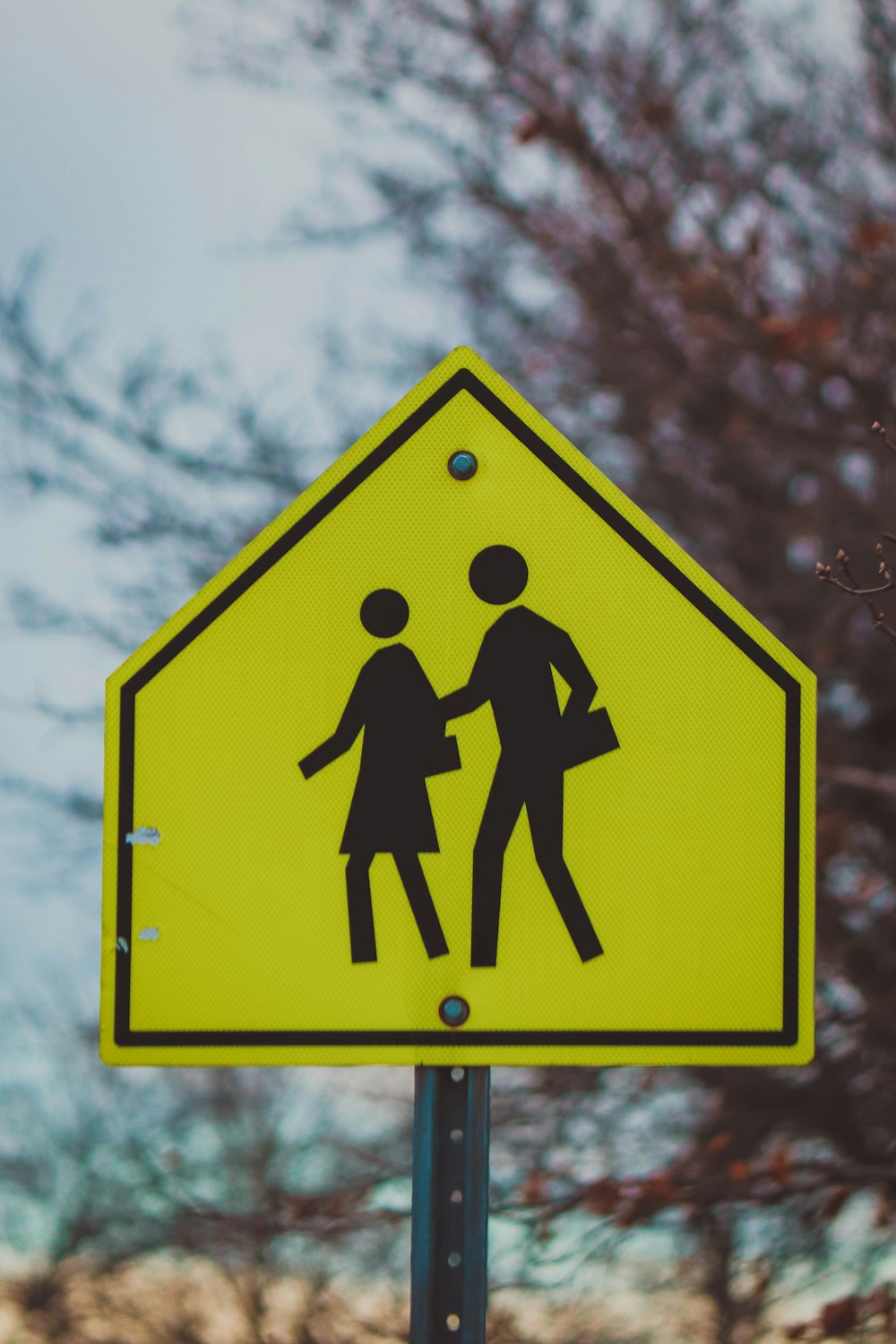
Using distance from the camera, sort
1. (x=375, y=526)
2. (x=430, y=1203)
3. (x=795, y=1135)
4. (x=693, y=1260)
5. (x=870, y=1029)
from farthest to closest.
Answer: (x=795, y=1135)
(x=870, y=1029)
(x=693, y=1260)
(x=375, y=526)
(x=430, y=1203)

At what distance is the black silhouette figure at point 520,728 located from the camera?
1767 mm

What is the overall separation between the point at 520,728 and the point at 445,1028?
14.2 inches

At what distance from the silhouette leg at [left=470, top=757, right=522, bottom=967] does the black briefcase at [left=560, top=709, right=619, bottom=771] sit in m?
0.09

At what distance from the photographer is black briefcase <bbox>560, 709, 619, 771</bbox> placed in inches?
70.9

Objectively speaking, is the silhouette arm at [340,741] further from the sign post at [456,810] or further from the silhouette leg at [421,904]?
the silhouette leg at [421,904]

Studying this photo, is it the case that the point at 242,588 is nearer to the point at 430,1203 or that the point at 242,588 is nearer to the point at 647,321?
the point at 430,1203

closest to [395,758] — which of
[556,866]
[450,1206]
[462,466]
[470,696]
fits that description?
[470,696]

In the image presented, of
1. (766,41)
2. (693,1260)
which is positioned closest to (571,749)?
(693,1260)

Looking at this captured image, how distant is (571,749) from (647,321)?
6.20m

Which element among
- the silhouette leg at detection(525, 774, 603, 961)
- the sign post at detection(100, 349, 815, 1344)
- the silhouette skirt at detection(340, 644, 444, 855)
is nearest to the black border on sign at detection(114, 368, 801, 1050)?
the sign post at detection(100, 349, 815, 1344)

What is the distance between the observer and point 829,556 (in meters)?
6.91

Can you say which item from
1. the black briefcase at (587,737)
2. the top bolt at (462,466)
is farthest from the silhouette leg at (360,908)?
the top bolt at (462,466)

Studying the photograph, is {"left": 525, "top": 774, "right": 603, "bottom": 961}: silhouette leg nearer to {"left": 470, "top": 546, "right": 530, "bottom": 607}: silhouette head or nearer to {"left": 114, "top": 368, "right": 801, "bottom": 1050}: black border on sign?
{"left": 114, "top": 368, "right": 801, "bottom": 1050}: black border on sign

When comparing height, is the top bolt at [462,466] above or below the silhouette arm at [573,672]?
above
